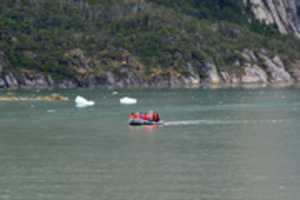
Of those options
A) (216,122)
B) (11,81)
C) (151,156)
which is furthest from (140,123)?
(11,81)

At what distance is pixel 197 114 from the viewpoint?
10456 centimetres

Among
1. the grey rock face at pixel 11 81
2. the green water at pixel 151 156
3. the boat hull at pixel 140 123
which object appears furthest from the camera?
the grey rock face at pixel 11 81

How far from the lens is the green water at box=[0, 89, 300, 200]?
172 feet

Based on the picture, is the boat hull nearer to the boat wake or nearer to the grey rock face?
the boat wake

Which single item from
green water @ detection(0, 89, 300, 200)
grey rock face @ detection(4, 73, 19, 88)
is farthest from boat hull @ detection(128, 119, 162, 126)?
grey rock face @ detection(4, 73, 19, 88)

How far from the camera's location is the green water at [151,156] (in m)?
52.6

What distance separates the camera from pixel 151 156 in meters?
65.3

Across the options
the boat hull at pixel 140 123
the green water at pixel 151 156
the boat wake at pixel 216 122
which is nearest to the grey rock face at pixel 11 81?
the green water at pixel 151 156

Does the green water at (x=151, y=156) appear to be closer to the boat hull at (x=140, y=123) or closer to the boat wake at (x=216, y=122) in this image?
the boat wake at (x=216, y=122)

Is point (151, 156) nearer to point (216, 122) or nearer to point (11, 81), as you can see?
point (216, 122)

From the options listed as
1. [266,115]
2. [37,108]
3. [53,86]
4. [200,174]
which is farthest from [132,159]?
[53,86]

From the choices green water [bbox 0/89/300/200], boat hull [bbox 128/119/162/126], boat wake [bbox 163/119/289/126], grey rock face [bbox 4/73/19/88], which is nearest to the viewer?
green water [bbox 0/89/300/200]

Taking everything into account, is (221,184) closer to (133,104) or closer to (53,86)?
(133,104)

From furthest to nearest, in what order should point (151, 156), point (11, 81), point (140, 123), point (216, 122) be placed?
point (11, 81) → point (216, 122) → point (140, 123) → point (151, 156)
